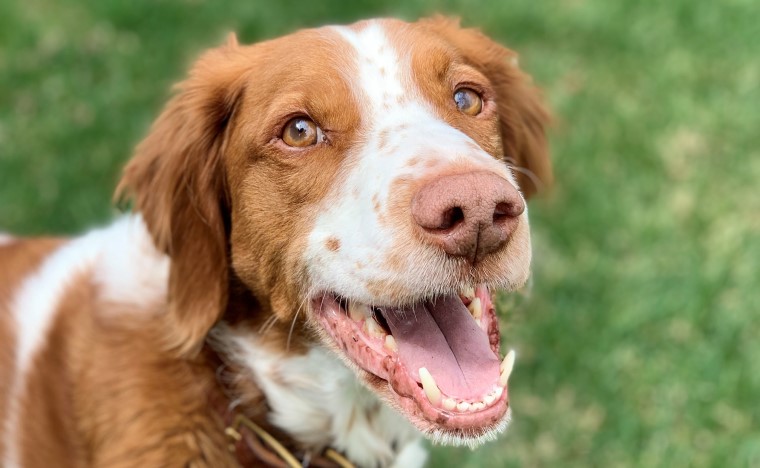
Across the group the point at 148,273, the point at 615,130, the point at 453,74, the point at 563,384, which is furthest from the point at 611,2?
the point at 148,273

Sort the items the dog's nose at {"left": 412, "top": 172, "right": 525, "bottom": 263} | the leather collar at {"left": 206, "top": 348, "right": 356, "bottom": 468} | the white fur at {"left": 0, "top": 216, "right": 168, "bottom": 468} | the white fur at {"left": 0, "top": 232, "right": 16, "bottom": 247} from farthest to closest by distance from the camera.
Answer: the white fur at {"left": 0, "top": 232, "right": 16, "bottom": 247}
the white fur at {"left": 0, "top": 216, "right": 168, "bottom": 468}
the leather collar at {"left": 206, "top": 348, "right": 356, "bottom": 468}
the dog's nose at {"left": 412, "top": 172, "right": 525, "bottom": 263}

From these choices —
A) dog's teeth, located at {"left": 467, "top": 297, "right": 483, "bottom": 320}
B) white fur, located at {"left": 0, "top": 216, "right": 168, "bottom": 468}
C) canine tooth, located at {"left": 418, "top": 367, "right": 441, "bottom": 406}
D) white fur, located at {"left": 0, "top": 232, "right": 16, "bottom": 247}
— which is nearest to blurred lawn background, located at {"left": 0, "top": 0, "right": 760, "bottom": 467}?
dog's teeth, located at {"left": 467, "top": 297, "right": 483, "bottom": 320}

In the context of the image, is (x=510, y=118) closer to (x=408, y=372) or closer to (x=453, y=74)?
(x=453, y=74)

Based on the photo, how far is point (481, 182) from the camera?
188cm

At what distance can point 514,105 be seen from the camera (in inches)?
117

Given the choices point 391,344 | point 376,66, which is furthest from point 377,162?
point 391,344

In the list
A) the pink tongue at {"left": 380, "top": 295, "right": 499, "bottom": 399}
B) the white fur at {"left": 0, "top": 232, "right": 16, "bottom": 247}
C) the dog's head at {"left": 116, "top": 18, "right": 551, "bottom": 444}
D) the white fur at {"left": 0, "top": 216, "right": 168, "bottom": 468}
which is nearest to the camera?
the dog's head at {"left": 116, "top": 18, "right": 551, "bottom": 444}

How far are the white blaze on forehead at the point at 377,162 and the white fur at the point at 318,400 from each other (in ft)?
1.34

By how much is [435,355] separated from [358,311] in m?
0.24

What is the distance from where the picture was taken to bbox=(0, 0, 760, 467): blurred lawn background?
3691 mm

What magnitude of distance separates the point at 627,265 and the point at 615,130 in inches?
47.0

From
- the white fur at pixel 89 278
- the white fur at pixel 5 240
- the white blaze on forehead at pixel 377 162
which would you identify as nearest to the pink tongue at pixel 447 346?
the white blaze on forehead at pixel 377 162

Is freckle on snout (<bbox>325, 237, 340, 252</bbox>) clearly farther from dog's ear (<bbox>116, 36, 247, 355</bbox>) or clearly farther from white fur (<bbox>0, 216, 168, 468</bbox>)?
white fur (<bbox>0, 216, 168, 468</bbox>)

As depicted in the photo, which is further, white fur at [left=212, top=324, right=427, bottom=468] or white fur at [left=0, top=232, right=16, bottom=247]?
white fur at [left=0, top=232, right=16, bottom=247]
